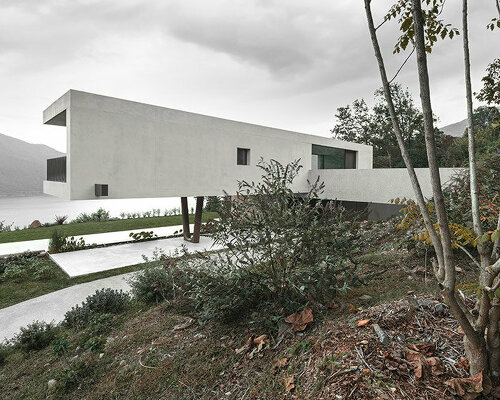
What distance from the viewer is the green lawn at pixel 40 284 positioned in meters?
6.45

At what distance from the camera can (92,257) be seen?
30.5 feet

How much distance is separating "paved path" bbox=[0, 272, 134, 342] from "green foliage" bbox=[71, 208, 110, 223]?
34.7 feet

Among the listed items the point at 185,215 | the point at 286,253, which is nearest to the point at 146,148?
the point at 185,215

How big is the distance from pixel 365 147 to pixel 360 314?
17.7 meters

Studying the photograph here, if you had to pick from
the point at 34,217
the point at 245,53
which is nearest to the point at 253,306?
the point at 245,53

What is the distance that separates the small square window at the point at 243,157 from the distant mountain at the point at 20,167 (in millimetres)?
14283

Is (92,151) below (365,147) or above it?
below

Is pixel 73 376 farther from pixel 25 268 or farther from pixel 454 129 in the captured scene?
pixel 454 129

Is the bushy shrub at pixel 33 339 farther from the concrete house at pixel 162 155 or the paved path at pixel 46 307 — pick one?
the concrete house at pixel 162 155

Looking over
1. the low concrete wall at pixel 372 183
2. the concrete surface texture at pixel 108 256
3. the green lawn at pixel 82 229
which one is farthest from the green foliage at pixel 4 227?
the low concrete wall at pixel 372 183

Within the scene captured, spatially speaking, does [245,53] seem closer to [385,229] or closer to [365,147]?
[385,229]

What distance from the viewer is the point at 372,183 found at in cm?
1323

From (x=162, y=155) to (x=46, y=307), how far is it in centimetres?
535

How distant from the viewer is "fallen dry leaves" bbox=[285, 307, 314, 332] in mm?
2510
